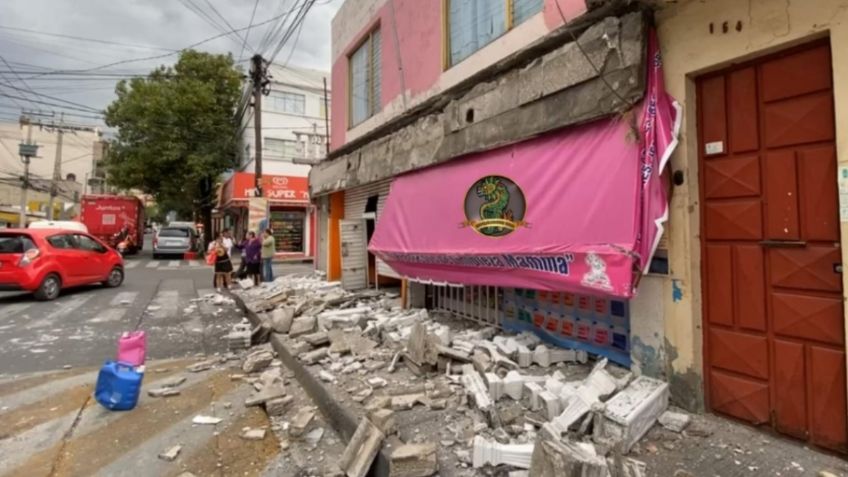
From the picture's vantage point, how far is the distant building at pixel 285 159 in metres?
22.7

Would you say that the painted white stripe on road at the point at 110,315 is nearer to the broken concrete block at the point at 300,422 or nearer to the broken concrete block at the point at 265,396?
the broken concrete block at the point at 265,396

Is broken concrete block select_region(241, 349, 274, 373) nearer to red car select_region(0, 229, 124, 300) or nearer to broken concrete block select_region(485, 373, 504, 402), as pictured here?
broken concrete block select_region(485, 373, 504, 402)

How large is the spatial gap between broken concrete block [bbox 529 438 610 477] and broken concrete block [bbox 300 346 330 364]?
334 centimetres

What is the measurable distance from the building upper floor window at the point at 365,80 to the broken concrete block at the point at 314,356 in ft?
19.1

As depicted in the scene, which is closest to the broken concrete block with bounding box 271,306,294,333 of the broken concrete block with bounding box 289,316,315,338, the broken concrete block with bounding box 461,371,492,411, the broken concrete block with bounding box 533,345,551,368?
the broken concrete block with bounding box 289,316,315,338

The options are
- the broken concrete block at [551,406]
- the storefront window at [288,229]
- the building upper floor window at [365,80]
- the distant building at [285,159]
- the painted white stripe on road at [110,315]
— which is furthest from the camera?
the storefront window at [288,229]

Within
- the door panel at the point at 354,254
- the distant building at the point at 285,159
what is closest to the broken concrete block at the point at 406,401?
the door panel at the point at 354,254

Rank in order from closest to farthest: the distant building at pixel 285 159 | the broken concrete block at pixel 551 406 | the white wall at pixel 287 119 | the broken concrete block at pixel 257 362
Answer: the broken concrete block at pixel 551 406
the broken concrete block at pixel 257 362
the distant building at pixel 285 159
the white wall at pixel 287 119

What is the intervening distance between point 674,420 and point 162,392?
5.02 metres

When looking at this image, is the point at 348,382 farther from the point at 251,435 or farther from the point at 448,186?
the point at 448,186

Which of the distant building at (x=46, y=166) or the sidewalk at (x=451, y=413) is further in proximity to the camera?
the distant building at (x=46, y=166)

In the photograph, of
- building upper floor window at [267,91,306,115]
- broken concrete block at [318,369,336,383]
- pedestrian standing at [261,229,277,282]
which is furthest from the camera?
building upper floor window at [267,91,306,115]

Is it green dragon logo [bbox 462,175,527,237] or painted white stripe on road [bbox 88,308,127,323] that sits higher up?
green dragon logo [bbox 462,175,527,237]

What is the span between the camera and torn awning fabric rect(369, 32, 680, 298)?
11.6 feet
